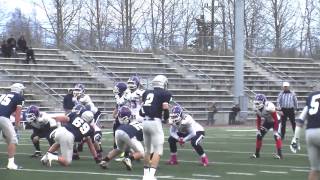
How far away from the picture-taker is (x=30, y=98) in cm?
2966

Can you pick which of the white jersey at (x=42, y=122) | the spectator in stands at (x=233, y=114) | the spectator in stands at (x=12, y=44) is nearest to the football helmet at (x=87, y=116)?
the white jersey at (x=42, y=122)

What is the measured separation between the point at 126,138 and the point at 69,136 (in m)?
1.30

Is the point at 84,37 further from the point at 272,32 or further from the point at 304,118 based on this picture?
the point at 304,118

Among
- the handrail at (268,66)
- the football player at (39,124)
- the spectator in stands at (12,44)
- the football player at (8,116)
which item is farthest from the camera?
the handrail at (268,66)

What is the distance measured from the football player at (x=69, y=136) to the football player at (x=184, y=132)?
1.64m

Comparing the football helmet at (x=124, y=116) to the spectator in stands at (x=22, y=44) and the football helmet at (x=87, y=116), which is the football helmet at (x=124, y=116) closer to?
the football helmet at (x=87, y=116)

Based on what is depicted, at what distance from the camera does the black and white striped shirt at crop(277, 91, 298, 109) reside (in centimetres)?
1922

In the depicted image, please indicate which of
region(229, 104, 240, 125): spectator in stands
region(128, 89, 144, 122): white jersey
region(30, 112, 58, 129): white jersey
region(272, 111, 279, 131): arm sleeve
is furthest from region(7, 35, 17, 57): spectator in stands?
region(272, 111, 279, 131): arm sleeve

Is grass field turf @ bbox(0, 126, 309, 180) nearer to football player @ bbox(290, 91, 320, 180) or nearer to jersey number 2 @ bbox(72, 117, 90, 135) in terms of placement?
jersey number 2 @ bbox(72, 117, 90, 135)

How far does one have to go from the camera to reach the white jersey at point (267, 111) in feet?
47.2

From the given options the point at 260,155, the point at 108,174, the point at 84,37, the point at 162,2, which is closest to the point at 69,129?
Answer: the point at 108,174

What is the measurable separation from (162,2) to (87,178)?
39.4m

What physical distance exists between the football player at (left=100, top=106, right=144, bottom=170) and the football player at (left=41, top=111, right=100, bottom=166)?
0.78 meters

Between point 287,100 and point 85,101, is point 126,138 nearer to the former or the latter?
point 85,101
